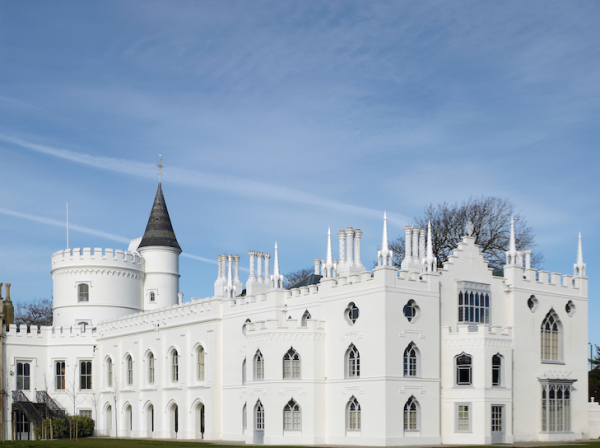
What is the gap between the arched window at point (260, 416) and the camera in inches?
1510

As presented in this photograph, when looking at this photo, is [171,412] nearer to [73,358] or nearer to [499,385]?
[73,358]

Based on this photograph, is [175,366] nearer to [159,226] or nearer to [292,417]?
[292,417]

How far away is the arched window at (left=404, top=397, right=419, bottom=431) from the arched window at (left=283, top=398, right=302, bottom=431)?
16.9 feet

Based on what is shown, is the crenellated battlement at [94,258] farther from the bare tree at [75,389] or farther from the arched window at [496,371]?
the arched window at [496,371]

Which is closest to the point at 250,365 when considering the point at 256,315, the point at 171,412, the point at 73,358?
the point at 256,315

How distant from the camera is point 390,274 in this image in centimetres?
3622

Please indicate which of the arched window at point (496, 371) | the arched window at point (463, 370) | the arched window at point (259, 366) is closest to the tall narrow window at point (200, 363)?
the arched window at point (259, 366)

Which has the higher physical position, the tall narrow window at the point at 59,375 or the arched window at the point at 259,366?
the arched window at the point at 259,366

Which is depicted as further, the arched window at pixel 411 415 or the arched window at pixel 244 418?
the arched window at pixel 244 418

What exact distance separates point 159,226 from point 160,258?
2.56 metres

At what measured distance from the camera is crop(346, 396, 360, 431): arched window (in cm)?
3672

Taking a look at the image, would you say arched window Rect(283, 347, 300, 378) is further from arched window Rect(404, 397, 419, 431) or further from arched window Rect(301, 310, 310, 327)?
arched window Rect(404, 397, 419, 431)

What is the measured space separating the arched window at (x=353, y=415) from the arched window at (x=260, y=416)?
425 centimetres

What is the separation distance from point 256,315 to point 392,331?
9.43 metres
